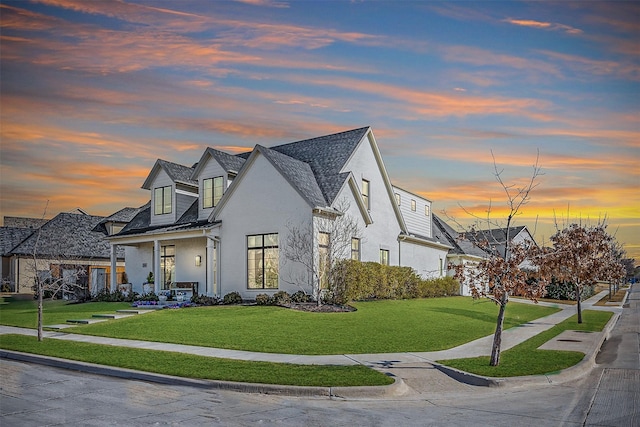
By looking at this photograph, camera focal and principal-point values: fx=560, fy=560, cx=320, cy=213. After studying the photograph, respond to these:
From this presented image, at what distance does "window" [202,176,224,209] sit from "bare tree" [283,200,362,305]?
18.4ft

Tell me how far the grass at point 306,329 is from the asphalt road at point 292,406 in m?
4.17

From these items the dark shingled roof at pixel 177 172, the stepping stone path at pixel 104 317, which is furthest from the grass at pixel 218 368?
the dark shingled roof at pixel 177 172

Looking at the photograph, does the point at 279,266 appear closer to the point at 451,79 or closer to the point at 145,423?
the point at 451,79

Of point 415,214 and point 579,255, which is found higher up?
point 415,214

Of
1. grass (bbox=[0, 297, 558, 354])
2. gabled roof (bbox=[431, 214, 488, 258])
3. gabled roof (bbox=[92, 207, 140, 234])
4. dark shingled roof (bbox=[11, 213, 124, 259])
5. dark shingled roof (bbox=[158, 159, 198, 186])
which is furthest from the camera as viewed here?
gabled roof (bbox=[431, 214, 488, 258])

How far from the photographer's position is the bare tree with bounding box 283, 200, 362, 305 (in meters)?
24.5

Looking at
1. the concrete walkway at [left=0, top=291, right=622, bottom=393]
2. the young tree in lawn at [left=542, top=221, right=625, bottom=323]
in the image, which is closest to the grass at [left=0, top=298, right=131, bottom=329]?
the concrete walkway at [left=0, top=291, right=622, bottom=393]

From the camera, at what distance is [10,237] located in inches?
1854

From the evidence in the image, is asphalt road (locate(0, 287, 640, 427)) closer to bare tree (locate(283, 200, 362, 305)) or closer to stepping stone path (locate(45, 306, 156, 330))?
stepping stone path (locate(45, 306, 156, 330))

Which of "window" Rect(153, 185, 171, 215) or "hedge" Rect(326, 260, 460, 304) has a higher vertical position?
"window" Rect(153, 185, 171, 215)

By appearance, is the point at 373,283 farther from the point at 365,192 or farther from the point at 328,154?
the point at 328,154

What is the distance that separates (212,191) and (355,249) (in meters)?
8.08

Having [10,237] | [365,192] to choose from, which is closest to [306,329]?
[365,192]

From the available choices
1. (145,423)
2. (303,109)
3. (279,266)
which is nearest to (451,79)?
(303,109)
